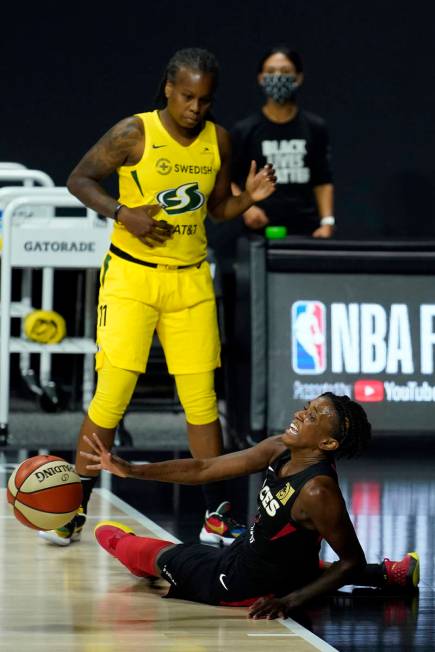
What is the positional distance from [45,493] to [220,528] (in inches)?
33.1

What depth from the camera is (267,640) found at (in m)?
4.57

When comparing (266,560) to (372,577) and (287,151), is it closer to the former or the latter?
(372,577)

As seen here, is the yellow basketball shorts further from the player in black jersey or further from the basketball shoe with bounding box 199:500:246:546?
the player in black jersey

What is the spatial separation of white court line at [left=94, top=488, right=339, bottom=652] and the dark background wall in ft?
15.2

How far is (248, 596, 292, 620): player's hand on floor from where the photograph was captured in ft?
15.7

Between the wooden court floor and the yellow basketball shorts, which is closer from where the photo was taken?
the wooden court floor

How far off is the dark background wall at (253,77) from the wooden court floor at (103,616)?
19.8 feet

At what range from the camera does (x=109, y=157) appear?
5992 mm

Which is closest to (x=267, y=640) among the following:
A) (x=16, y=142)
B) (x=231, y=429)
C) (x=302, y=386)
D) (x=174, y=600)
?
(x=174, y=600)

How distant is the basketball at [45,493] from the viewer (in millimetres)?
5621

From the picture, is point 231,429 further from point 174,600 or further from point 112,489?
point 174,600

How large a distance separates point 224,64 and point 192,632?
7.46m

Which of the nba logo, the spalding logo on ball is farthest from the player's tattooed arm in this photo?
the spalding logo on ball

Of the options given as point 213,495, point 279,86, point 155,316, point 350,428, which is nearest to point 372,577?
point 350,428
